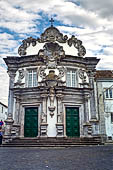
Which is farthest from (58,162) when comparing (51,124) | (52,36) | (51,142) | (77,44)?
(77,44)

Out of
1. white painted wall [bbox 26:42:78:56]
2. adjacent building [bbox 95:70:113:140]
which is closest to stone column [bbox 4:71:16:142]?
white painted wall [bbox 26:42:78:56]

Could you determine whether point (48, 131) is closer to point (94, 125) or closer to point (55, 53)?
point (94, 125)

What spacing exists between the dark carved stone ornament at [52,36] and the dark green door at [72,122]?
7.25 meters

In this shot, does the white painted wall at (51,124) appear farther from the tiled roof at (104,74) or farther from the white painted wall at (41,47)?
the tiled roof at (104,74)

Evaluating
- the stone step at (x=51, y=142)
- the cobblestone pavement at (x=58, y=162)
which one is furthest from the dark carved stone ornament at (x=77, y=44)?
the cobblestone pavement at (x=58, y=162)

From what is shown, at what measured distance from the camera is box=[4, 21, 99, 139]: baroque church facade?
16.8 meters

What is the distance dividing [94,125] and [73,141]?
3.15 metres

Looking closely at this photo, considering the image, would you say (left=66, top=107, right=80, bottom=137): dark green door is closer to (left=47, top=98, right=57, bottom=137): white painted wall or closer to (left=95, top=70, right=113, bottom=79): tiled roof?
(left=47, top=98, right=57, bottom=137): white painted wall

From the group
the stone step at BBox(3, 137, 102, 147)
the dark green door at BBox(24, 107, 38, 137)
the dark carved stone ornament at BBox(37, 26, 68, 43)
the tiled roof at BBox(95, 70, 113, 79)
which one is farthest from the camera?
the tiled roof at BBox(95, 70, 113, 79)

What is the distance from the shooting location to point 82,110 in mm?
17734

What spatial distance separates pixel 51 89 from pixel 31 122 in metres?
3.64

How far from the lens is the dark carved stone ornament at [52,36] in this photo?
1922 centimetres

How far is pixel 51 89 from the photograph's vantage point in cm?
1681

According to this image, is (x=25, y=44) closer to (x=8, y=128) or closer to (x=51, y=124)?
(x=8, y=128)
